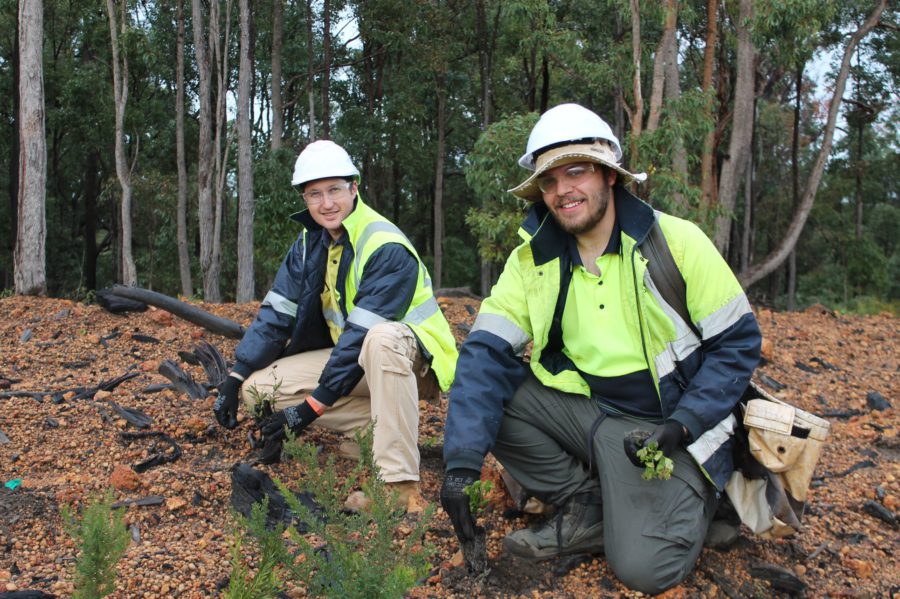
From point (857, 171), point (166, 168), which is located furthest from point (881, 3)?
point (166, 168)

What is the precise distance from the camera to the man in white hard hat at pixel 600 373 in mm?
2693

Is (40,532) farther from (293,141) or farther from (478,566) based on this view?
(293,141)

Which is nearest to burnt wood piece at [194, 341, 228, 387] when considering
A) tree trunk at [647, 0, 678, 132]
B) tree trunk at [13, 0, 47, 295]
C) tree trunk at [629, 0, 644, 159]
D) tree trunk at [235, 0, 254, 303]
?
tree trunk at [13, 0, 47, 295]

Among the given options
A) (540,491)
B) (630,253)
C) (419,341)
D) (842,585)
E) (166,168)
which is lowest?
(842,585)

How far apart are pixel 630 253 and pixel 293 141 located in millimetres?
19307

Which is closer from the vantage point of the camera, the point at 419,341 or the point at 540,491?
the point at 540,491

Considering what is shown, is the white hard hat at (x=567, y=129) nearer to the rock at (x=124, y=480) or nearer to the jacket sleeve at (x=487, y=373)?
the jacket sleeve at (x=487, y=373)

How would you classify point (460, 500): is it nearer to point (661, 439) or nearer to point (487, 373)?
point (487, 373)

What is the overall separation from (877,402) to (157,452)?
4.54 meters

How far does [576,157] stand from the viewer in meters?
2.82

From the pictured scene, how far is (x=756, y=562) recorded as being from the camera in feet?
9.53

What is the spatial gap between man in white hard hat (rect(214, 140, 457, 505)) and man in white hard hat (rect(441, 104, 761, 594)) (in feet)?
1.38

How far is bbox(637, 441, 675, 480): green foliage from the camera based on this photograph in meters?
2.59

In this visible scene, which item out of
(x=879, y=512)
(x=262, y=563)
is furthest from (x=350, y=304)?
(x=879, y=512)
